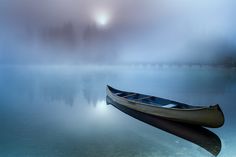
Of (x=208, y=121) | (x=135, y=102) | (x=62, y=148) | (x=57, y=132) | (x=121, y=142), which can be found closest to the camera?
(x=62, y=148)

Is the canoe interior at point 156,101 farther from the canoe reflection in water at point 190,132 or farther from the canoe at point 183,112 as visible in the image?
the canoe reflection in water at point 190,132

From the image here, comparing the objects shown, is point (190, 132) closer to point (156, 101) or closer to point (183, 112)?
point (183, 112)

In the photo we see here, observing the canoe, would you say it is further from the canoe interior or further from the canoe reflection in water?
the canoe reflection in water

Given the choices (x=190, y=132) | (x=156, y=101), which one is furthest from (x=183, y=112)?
(x=156, y=101)

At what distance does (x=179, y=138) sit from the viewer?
35.6 ft

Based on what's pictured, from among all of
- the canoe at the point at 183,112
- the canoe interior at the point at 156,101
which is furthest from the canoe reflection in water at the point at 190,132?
the canoe interior at the point at 156,101

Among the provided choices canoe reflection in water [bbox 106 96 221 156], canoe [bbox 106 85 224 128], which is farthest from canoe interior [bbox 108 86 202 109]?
canoe reflection in water [bbox 106 96 221 156]

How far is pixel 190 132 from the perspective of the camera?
11555mm

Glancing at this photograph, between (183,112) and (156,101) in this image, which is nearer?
(183,112)

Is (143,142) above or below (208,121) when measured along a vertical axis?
below

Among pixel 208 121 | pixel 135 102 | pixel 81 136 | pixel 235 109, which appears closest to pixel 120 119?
pixel 135 102

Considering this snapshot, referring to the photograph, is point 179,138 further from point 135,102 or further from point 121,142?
point 135,102

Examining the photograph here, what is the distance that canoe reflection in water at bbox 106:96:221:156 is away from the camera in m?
9.99

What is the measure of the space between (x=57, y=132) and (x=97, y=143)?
2646mm
